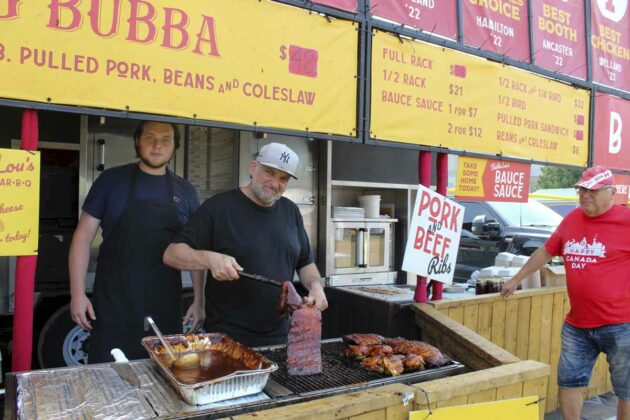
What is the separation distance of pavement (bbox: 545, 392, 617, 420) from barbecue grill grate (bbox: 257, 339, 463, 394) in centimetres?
283

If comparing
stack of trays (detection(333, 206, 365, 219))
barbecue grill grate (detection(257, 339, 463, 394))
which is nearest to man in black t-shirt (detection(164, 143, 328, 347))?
barbecue grill grate (detection(257, 339, 463, 394))

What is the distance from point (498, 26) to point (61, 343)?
4.86m

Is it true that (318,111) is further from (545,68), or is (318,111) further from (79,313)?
(545,68)

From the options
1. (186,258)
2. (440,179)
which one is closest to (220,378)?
(186,258)

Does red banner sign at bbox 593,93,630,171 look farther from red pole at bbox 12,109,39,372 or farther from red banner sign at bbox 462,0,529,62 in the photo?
red pole at bbox 12,109,39,372

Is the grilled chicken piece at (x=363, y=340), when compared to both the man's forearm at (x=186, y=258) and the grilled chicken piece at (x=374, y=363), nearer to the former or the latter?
the grilled chicken piece at (x=374, y=363)

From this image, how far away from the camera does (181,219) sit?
3.22 meters

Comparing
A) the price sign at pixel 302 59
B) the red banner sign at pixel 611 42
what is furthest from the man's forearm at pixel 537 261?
the price sign at pixel 302 59

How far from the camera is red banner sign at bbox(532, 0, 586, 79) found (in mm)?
4680

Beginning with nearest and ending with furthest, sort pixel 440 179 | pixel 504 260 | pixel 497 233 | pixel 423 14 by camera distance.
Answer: pixel 423 14, pixel 440 179, pixel 504 260, pixel 497 233

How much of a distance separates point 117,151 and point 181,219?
224 cm

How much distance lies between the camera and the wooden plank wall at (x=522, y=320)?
3975mm

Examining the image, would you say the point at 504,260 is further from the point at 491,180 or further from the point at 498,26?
the point at 498,26

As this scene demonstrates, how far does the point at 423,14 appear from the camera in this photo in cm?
381
